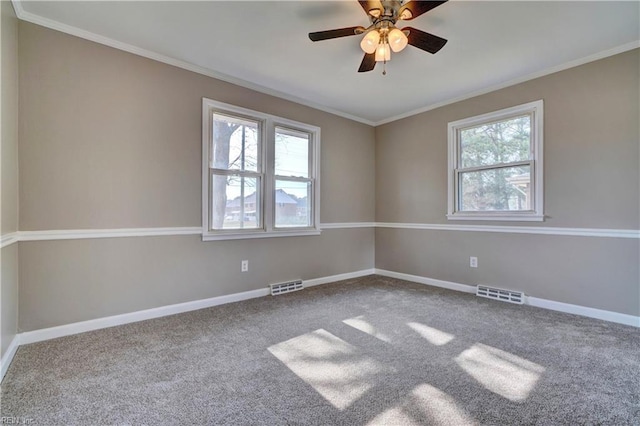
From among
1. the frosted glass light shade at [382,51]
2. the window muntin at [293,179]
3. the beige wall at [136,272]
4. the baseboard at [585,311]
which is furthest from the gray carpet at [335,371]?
the frosted glass light shade at [382,51]

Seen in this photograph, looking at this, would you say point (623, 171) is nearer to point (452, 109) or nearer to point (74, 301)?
point (452, 109)

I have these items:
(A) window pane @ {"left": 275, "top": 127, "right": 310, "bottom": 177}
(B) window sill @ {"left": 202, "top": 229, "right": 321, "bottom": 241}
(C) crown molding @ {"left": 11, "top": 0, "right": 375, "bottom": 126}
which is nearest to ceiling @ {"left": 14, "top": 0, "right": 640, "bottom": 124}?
→ (C) crown molding @ {"left": 11, "top": 0, "right": 375, "bottom": 126}

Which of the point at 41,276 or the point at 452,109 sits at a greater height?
the point at 452,109

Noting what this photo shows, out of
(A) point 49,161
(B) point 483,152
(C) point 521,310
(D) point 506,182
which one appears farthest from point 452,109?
(A) point 49,161

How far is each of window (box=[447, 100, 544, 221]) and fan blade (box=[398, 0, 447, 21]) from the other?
2161 mm

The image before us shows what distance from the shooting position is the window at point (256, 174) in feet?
10.6

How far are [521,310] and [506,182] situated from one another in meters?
1.44

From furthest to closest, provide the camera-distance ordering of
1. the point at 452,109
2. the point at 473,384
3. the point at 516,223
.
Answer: the point at 452,109 → the point at 516,223 → the point at 473,384

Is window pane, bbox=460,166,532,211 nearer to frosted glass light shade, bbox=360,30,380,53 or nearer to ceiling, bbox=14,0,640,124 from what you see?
ceiling, bbox=14,0,640,124

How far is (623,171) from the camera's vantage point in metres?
2.71

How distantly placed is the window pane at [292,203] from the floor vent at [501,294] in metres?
2.33

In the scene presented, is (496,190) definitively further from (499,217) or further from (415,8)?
(415,8)

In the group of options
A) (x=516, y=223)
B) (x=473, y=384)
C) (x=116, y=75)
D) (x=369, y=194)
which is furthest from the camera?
(x=369, y=194)

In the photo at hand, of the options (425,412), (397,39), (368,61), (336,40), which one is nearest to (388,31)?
(397,39)
